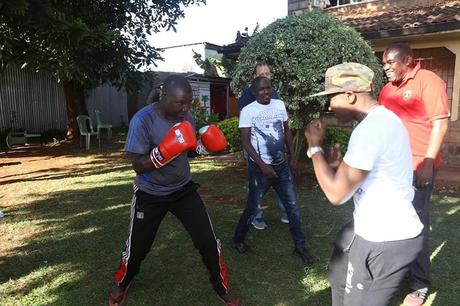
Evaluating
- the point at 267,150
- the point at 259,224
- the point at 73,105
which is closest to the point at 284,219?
the point at 259,224

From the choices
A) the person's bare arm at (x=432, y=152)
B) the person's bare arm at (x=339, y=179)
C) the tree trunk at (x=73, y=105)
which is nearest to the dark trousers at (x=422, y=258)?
the person's bare arm at (x=432, y=152)

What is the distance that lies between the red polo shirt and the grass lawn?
1.20 m

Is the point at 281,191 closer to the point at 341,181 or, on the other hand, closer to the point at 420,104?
the point at 420,104

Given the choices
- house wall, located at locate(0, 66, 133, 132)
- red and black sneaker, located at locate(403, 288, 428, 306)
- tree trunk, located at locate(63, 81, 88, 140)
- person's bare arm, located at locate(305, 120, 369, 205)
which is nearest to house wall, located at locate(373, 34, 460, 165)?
red and black sneaker, located at locate(403, 288, 428, 306)

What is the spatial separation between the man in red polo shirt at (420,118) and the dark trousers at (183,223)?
4.71 ft

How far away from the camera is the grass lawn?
3.40 m

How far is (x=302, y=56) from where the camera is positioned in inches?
232

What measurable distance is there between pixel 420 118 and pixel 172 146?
1.82m

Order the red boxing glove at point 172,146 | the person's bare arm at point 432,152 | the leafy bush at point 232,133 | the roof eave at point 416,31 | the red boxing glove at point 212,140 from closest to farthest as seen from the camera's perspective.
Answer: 1. the red boxing glove at point 172,146
2. the person's bare arm at point 432,152
3. the red boxing glove at point 212,140
4. the roof eave at point 416,31
5. the leafy bush at point 232,133

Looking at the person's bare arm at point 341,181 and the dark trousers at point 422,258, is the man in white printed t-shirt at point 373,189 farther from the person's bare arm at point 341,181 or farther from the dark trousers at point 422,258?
the dark trousers at point 422,258

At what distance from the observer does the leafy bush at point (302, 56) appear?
5844 mm

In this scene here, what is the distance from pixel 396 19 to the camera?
8758 millimetres

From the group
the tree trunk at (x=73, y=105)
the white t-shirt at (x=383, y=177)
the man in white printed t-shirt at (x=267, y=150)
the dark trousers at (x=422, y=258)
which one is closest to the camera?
the white t-shirt at (x=383, y=177)

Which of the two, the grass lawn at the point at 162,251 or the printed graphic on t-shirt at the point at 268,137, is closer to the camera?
the grass lawn at the point at 162,251
